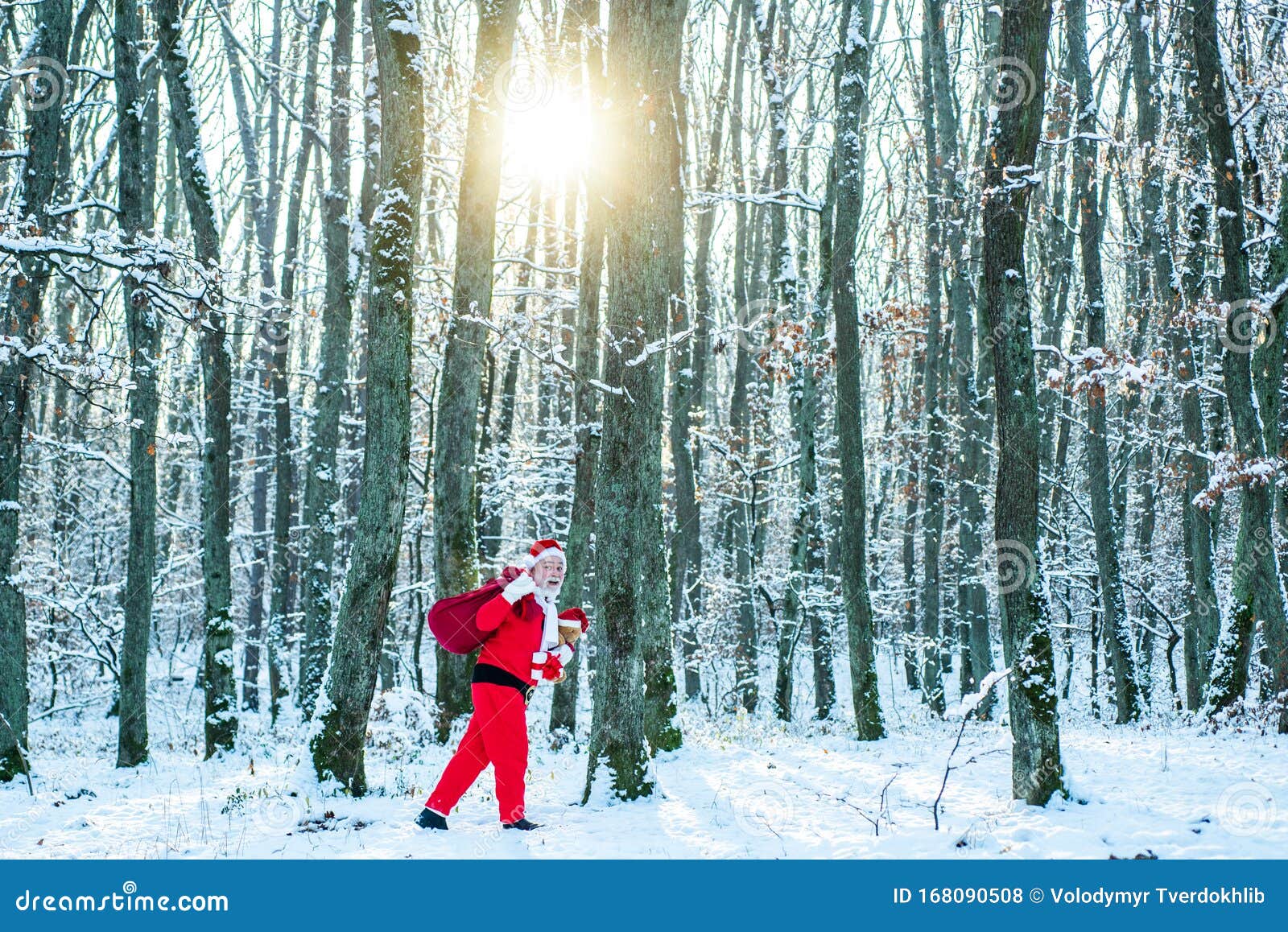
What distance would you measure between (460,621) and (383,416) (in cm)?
201

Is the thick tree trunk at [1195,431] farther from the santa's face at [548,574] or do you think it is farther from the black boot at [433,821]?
the black boot at [433,821]

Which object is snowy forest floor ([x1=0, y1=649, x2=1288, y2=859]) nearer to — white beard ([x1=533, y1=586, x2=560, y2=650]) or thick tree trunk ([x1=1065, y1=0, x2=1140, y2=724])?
white beard ([x1=533, y1=586, x2=560, y2=650])

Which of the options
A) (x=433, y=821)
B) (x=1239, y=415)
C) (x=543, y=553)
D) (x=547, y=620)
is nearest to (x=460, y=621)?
(x=547, y=620)

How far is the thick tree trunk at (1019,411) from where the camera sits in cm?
623

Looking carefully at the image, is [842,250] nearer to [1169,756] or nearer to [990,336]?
[990,336]

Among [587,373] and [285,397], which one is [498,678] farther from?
[285,397]

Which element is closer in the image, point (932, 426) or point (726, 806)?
point (726, 806)

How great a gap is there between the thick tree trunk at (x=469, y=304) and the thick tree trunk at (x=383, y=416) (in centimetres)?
212

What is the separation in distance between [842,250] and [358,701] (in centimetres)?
774

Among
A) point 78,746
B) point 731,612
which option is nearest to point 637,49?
point 78,746

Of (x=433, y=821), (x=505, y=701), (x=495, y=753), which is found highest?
(x=505, y=701)

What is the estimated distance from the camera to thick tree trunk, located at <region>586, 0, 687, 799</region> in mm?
6625

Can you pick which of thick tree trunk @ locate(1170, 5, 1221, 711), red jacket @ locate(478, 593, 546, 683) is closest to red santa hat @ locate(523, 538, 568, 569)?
red jacket @ locate(478, 593, 546, 683)

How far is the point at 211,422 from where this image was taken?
11203 mm
